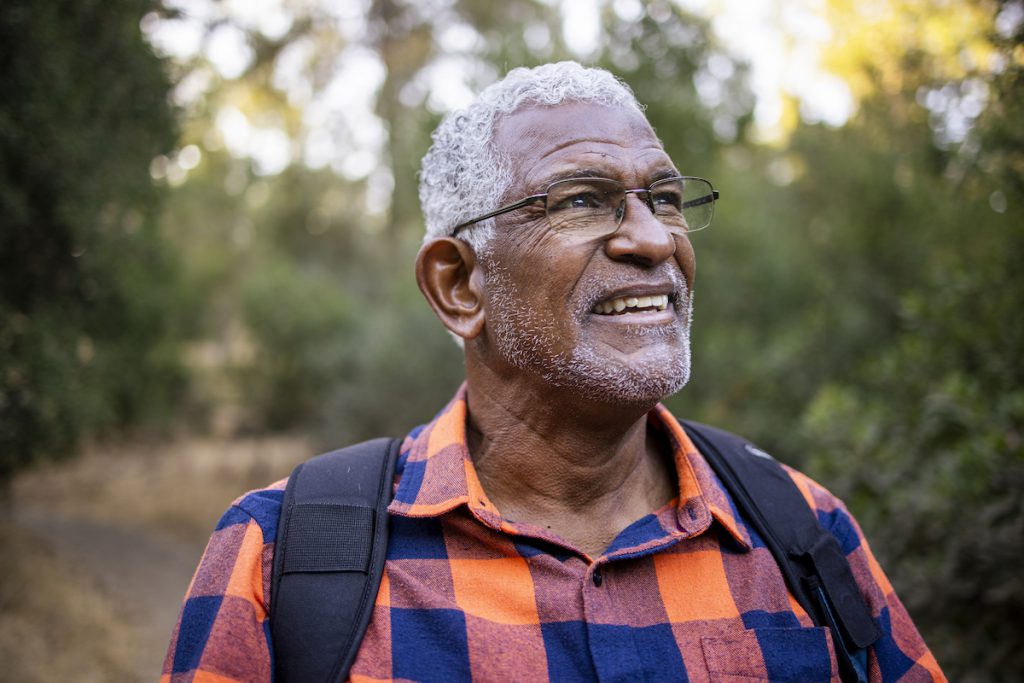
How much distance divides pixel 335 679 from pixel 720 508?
3.33 feet

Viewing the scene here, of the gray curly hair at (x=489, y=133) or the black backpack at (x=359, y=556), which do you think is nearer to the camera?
the black backpack at (x=359, y=556)

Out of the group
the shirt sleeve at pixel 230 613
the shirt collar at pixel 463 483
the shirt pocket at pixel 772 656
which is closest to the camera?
the shirt sleeve at pixel 230 613

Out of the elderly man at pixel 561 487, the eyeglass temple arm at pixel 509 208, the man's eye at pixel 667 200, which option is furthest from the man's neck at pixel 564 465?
the man's eye at pixel 667 200

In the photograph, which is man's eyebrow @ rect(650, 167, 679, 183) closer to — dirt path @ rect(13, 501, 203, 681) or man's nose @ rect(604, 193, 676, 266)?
man's nose @ rect(604, 193, 676, 266)

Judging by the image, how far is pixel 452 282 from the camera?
2.31 metres

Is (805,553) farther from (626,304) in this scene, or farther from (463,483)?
(463,483)

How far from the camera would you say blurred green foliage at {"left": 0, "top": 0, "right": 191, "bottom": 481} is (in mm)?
5578

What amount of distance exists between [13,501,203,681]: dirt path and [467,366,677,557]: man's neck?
6.09 meters

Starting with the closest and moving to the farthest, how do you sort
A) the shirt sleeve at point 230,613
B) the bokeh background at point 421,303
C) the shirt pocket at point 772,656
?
1. the shirt sleeve at point 230,613
2. the shirt pocket at point 772,656
3. the bokeh background at point 421,303

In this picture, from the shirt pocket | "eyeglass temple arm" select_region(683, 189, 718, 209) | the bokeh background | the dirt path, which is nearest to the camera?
the shirt pocket

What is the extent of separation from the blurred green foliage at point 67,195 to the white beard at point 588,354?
16.1 feet

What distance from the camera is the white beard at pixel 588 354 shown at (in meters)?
1.96

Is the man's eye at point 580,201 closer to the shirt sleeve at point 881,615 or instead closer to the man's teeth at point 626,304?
the man's teeth at point 626,304

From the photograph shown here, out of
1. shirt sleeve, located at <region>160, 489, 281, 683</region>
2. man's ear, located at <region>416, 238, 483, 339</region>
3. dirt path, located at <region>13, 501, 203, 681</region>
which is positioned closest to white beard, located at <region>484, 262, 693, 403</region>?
man's ear, located at <region>416, 238, 483, 339</region>
